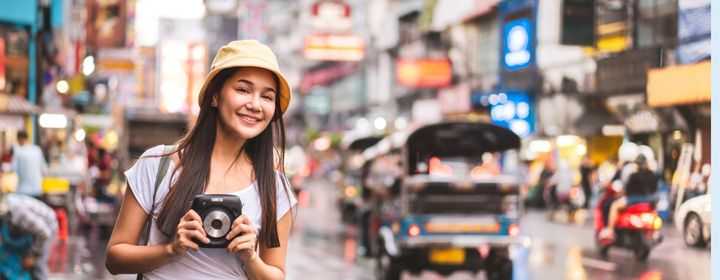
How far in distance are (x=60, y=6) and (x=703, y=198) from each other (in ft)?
65.3

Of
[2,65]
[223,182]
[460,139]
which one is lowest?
[223,182]

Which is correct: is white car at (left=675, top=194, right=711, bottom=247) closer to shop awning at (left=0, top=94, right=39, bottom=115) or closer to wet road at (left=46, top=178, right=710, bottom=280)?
wet road at (left=46, top=178, right=710, bottom=280)

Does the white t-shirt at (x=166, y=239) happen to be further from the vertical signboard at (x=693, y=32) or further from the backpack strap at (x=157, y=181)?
the vertical signboard at (x=693, y=32)

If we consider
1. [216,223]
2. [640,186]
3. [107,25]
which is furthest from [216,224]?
[107,25]

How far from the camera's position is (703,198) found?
10695 millimetres

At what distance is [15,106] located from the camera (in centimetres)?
2409

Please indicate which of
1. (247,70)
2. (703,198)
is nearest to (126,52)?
(703,198)

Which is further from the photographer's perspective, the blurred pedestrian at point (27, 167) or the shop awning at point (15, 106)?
the shop awning at point (15, 106)

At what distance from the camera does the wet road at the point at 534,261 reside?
46.1 ft

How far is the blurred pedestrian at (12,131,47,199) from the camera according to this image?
15.0m

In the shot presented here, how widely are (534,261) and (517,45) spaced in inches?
889

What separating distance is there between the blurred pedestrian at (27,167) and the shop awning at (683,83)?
8240 mm

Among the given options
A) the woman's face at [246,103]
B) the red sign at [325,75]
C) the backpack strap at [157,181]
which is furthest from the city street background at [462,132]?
the red sign at [325,75]

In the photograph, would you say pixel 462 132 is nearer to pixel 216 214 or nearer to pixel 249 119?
pixel 249 119
